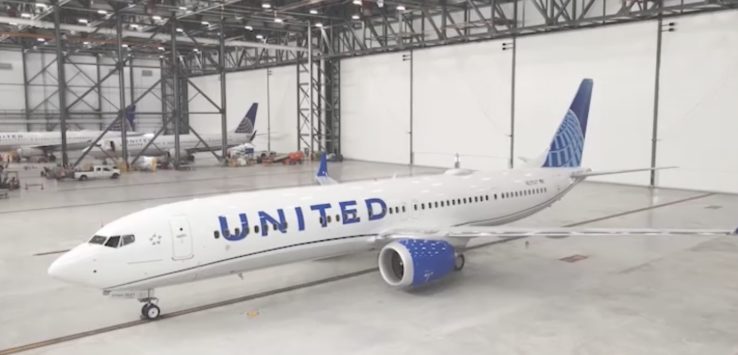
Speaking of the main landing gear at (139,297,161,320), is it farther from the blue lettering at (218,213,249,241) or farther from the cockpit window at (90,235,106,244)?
the blue lettering at (218,213,249,241)

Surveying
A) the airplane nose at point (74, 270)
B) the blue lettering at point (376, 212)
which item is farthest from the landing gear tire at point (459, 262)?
the airplane nose at point (74, 270)

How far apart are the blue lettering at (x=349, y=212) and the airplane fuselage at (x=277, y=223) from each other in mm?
28

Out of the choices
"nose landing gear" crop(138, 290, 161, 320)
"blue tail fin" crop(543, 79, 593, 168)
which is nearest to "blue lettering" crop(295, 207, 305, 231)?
"nose landing gear" crop(138, 290, 161, 320)

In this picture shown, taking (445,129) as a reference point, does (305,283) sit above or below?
below

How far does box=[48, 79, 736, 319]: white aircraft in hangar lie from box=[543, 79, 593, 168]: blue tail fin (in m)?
1.66

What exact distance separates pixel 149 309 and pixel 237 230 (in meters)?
2.58

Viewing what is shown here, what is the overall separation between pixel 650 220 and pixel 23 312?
2293 centimetres

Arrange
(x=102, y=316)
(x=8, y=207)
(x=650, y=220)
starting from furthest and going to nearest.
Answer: (x=8, y=207) < (x=650, y=220) < (x=102, y=316)

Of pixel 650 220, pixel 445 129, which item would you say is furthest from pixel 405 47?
pixel 650 220

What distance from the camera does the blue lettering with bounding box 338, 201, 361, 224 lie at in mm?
14836

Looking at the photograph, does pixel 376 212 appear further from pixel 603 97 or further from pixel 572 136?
pixel 603 97

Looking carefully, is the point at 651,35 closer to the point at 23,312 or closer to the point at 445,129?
the point at 445,129

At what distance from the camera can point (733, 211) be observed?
2569 centimetres

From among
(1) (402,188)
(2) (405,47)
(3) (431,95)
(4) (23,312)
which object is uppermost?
(2) (405,47)
